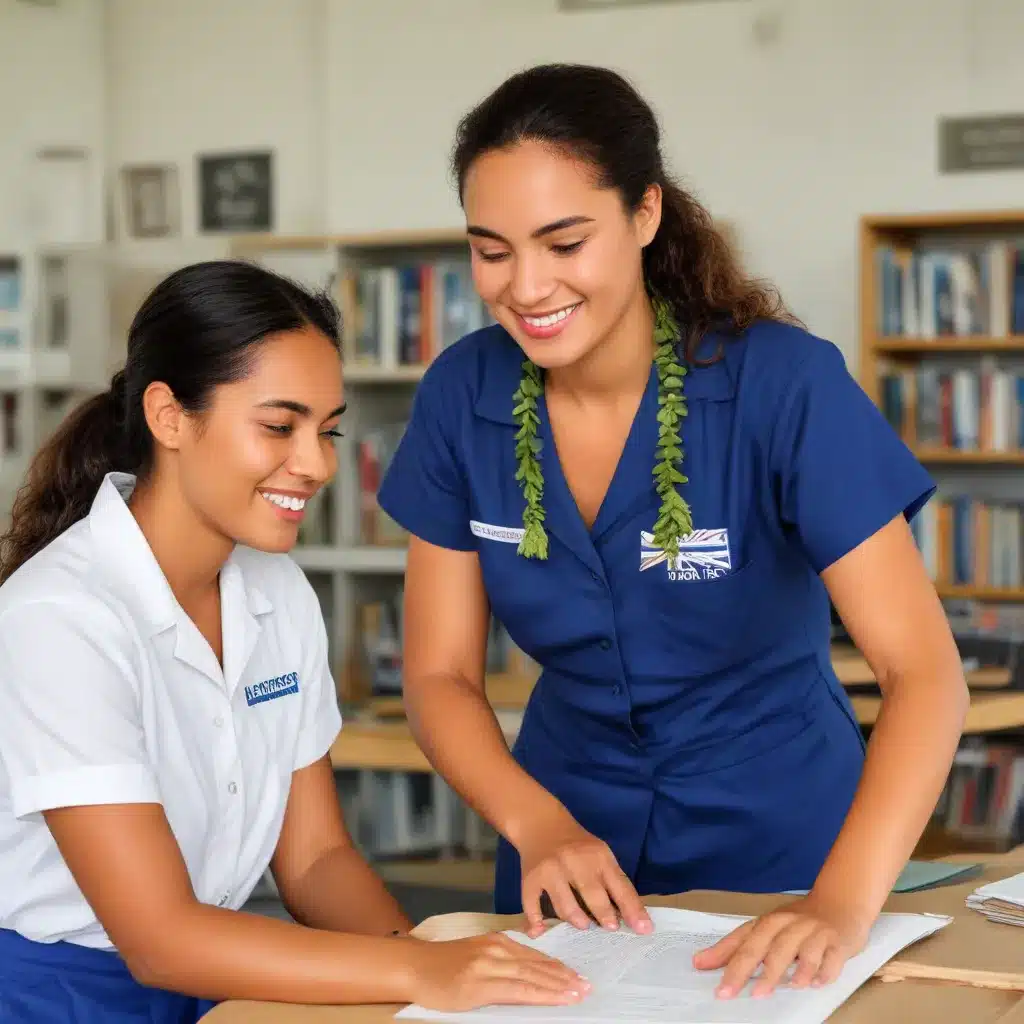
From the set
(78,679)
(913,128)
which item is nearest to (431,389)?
(78,679)

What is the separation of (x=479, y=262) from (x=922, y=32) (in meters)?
4.00

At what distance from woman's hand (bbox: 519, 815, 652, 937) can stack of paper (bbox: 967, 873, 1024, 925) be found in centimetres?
28

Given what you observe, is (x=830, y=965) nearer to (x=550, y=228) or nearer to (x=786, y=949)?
(x=786, y=949)

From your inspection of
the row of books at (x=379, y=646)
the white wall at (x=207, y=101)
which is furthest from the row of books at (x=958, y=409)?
the white wall at (x=207, y=101)

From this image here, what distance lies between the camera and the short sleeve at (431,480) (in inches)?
62.7

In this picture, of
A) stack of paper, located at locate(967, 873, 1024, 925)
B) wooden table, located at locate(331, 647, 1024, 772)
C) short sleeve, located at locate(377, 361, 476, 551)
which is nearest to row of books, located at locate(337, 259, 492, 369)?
wooden table, located at locate(331, 647, 1024, 772)

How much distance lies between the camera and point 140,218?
587 centimetres

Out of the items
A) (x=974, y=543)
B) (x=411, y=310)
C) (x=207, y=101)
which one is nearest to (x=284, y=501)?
(x=411, y=310)

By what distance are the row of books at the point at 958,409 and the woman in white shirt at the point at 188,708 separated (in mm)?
3509

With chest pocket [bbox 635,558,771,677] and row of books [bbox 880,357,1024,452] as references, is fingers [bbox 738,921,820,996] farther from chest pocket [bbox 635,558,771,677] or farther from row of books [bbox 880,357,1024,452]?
row of books [bbox 880,357,1024,452]

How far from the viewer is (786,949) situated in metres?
1.11

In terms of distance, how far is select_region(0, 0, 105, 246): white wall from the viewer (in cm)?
568

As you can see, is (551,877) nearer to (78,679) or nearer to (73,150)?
(78,679)

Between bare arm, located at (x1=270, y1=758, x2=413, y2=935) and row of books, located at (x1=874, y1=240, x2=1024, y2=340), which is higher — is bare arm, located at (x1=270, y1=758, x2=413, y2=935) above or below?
below
